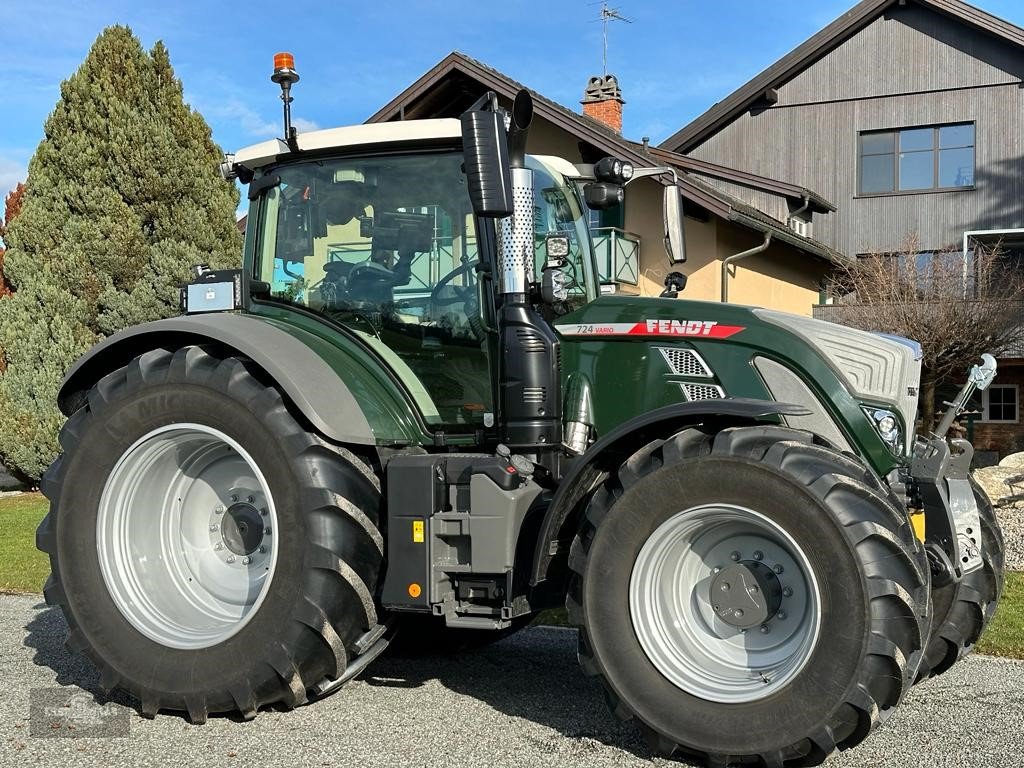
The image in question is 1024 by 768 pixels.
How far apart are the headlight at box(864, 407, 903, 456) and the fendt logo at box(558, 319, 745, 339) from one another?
2.11 ft

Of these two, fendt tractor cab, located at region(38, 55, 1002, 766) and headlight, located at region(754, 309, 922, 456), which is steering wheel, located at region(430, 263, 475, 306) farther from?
headlight, located at region(754, 309, 922, 456)

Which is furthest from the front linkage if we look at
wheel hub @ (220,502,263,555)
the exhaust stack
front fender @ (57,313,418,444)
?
wheel hub @ (220,502,263,555)

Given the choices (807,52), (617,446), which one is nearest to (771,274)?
(807,52)

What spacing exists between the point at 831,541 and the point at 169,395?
288 centimetres

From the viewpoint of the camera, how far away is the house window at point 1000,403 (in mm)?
23094

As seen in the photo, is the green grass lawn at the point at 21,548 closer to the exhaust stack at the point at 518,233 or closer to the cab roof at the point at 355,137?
the cab roof at the point at 355,137

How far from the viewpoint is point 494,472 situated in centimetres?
Result: 462

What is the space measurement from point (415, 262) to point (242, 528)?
1.46 m

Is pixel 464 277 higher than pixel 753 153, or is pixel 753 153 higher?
pixel 753 153

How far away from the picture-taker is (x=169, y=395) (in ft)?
16.3

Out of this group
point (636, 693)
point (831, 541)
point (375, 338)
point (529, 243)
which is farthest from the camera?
point (375, 338)

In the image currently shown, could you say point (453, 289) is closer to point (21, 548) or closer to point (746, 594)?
point (746, 594)

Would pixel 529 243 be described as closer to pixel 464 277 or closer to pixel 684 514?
pixel 464 277

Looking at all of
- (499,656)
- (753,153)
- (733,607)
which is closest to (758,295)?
(753,153)
